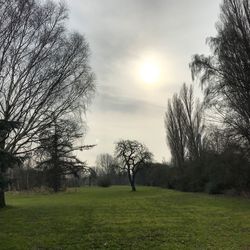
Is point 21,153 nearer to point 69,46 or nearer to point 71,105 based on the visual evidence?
point 71,105

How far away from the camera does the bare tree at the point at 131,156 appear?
5269cm

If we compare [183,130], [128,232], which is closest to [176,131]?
[183,130]

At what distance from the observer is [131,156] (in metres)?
52.8

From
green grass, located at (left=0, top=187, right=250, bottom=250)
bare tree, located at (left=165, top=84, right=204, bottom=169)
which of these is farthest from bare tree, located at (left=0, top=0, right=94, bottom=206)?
bare tree, located at (left=165, top=84, right=204, bottom=169)

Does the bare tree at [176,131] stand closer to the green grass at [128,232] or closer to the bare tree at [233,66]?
the bare tree at [233,66]

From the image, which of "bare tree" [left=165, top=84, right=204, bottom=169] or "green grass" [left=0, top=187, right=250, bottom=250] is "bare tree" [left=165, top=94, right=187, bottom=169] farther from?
"green grass" [left=0, top=187, right=250, bottom=250]

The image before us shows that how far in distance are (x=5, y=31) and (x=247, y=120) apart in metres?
16.3

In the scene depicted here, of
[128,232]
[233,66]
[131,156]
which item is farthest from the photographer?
[131,156]

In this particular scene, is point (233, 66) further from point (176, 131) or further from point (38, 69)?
point (176, 131)

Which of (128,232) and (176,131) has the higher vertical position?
(176,131)

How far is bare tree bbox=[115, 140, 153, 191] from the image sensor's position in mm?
52688

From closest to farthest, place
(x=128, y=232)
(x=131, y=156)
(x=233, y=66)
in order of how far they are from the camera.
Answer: (x=128, y=232), (x=233, y=66), (x=131, y=156)

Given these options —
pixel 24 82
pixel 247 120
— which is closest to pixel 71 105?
pixel 24 82

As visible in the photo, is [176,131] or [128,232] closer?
[128,232]
